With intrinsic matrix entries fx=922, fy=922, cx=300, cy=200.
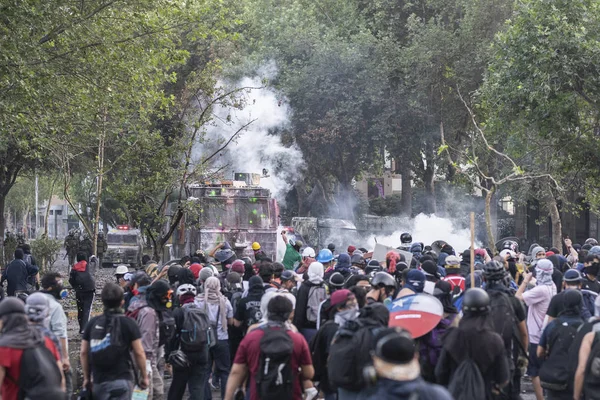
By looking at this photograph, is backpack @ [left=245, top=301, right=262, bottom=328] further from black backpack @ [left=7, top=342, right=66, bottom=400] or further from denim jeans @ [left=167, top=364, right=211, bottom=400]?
black backpack @ [left=7, top=342, right=66, bottom=400]

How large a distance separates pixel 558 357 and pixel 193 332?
3.37m

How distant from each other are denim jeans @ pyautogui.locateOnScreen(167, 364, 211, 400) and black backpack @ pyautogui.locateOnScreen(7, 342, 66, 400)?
292 cm

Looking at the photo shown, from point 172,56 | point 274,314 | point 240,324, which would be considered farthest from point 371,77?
point 274,314

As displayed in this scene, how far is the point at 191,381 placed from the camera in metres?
9.07

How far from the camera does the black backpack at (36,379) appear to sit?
19.9ft

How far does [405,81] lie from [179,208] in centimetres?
1752

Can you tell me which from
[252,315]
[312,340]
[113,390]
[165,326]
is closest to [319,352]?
[312,340]

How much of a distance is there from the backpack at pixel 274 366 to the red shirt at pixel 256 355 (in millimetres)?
40

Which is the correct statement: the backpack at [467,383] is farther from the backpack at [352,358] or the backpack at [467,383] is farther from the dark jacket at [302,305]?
the dark jacket at [302,305]

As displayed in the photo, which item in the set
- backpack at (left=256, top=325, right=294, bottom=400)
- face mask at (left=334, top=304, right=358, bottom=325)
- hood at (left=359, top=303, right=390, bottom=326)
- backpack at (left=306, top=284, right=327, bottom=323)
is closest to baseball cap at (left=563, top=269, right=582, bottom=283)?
face mask at (left=334, top=304, right=358, bottom=325)

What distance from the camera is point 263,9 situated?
143ft

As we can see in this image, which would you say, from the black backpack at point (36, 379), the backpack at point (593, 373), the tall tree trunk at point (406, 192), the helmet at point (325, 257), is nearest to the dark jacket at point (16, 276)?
the helmet at point (325, 257)

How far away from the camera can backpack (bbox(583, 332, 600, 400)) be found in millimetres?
6574

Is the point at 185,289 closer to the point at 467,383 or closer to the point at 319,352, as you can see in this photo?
the point at 319,352
